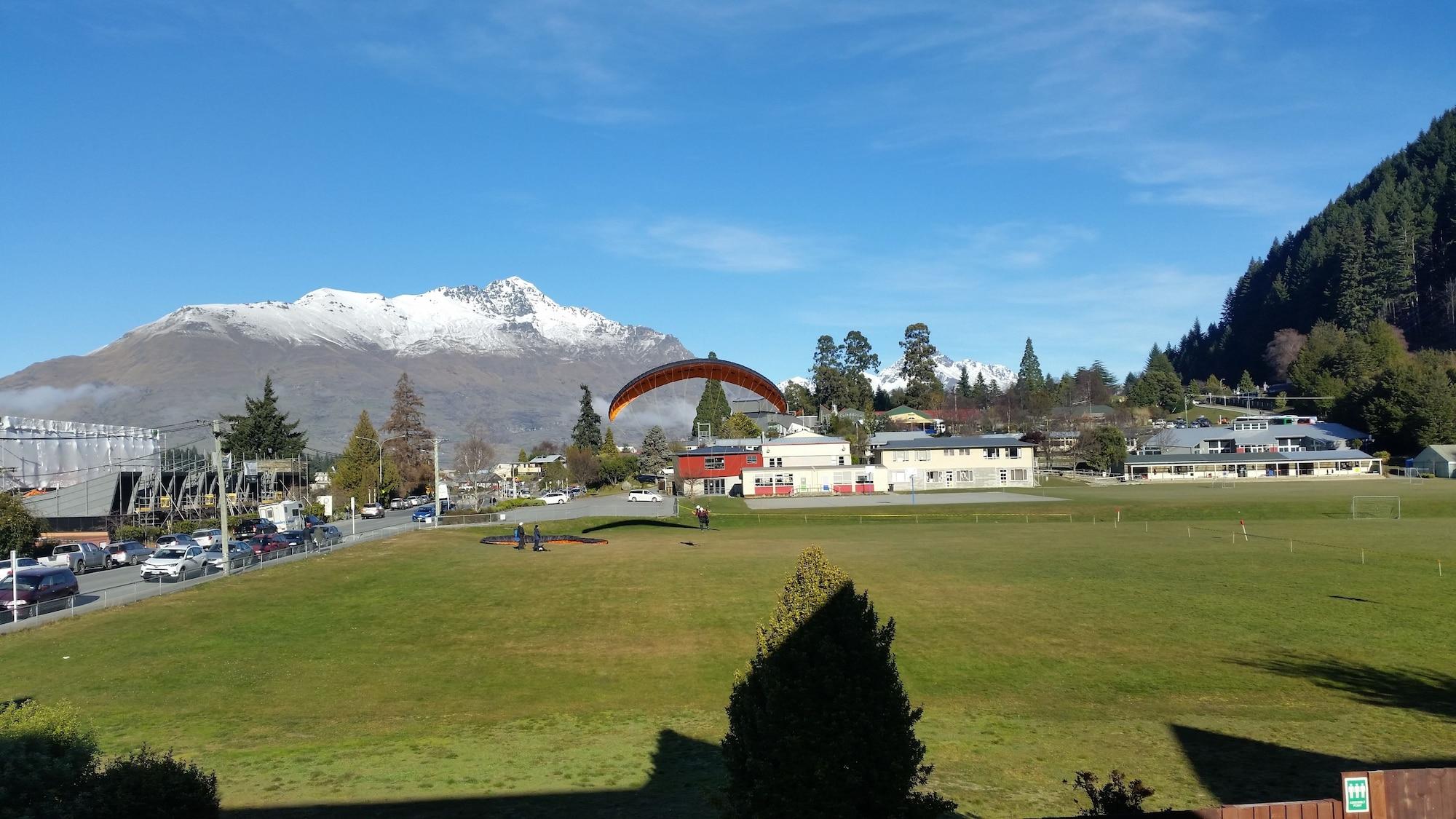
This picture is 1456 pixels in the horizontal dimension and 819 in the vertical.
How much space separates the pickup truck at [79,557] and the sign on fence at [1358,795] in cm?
4547

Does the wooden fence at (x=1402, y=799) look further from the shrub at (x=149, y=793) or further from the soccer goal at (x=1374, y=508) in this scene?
the soccer goal at (x=1374, y=508)

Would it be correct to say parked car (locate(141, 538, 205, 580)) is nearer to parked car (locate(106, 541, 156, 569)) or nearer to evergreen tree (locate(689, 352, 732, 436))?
parked car (locate(106, 541, 156, 569))

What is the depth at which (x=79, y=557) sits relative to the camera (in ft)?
131

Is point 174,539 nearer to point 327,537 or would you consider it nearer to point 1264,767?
point 327,537

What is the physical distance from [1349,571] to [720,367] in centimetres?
7802

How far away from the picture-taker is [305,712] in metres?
17.2

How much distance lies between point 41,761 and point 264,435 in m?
109

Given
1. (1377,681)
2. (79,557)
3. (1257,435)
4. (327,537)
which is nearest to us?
(1377,681)

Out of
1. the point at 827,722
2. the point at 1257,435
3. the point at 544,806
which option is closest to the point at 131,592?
the point at 544,806

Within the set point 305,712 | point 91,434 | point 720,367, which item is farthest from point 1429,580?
point 91,434

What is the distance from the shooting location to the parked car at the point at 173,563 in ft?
112

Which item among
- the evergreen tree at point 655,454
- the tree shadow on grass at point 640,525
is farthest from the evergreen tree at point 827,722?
the evergreen tree at point 655,454

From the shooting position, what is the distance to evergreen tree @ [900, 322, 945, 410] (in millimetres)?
175750

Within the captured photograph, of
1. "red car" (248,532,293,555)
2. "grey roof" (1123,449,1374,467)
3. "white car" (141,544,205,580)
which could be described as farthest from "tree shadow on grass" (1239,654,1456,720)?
"grey roof" (1123,449,1374,467)
